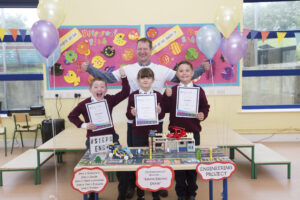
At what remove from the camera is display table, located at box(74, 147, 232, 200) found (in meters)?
1.92

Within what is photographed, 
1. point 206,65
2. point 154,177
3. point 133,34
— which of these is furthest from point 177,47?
point 154,177

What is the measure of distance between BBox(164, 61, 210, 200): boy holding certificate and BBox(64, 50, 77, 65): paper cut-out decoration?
237 centimetres

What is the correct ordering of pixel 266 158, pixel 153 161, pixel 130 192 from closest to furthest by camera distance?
1. pixel 153 161
2. pixel 130 192
3. pixel 266 158

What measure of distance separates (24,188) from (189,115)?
2099 millimetres

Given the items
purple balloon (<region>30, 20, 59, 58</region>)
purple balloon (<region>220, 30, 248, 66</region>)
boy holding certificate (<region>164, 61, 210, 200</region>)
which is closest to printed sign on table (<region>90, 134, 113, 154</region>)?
boy holding certificate (<region>164, 61, 210, 200</region>)

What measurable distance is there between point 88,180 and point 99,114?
0.63 metres

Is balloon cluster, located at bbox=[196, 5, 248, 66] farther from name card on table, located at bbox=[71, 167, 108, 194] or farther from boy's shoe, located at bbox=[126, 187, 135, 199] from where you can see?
name card on table, located at bbox=[71, 167, 108, 194]

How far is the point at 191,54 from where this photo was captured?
440 centimetres

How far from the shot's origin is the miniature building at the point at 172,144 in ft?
7.23

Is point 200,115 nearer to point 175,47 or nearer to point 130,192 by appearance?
point 130,192

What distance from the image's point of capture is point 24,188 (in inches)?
120

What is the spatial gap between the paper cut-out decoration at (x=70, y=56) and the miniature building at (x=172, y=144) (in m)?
2.63

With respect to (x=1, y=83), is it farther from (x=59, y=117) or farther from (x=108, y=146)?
(x=108, y=146)

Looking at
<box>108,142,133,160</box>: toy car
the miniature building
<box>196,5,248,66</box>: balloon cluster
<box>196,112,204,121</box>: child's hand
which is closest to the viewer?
<box>108,142,133,160</box>: toy car
